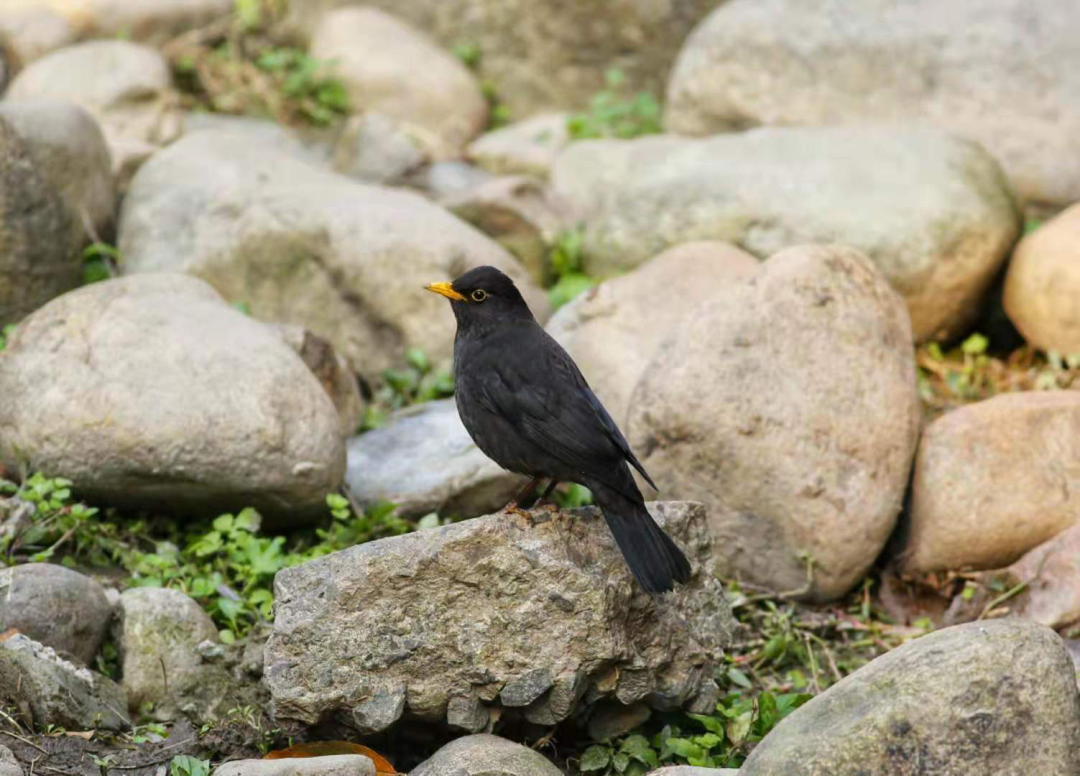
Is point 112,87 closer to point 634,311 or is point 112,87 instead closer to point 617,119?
point 617,119

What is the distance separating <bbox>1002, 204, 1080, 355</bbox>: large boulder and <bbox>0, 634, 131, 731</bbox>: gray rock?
5.53 meters

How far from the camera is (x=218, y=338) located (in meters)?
6.40

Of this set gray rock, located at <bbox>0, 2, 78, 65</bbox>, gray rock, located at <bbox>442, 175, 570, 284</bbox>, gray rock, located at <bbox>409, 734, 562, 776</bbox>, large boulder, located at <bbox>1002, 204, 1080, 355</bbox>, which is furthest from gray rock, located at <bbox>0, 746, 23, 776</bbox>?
gray rock, located at <bbox>0, 2, 78, 65</bbox>

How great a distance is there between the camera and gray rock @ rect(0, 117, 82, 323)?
7.22m

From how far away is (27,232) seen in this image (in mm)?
7383

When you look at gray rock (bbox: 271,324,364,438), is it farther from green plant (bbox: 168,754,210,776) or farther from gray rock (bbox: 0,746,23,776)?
gray rock (bbox: 0,746,23,776)

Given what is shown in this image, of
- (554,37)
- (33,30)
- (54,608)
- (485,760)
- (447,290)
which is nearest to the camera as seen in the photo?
(485,760)

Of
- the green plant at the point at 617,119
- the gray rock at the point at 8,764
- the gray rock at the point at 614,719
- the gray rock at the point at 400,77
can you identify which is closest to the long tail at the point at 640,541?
the gray rock at the point at 614,719

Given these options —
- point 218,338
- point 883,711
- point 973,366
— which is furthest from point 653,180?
point 883,711

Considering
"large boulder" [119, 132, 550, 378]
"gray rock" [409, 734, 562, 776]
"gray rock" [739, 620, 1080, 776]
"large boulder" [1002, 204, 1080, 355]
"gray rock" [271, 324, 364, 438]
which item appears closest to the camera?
"gray rock" [739, 620, 1080, 776]

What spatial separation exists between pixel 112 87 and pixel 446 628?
22.0ft

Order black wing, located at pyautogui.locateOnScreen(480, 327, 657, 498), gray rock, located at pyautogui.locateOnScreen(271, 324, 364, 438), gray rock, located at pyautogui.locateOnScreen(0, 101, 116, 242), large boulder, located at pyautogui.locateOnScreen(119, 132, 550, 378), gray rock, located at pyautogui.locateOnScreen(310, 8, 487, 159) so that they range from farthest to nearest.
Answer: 1. gray rock, located at pyautogui.locateOnScreen(310, 8, 487, 159)
2. large boulder, located at pyautogui.locateOnScreen(119, 132, 550, 378)
3. gray rock, located at pyautogui.locateOnScreen(0, 101, 116, 242)
4. gray rock, located at pyautogui.locateOnScreen(271, 324, 364, 438)
5. black wing, located at pyautogui.locateOnScreen(480, 327, 657, 498)

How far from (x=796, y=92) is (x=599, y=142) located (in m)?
1.47

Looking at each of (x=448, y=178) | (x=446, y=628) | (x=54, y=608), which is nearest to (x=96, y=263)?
(x=448, y=178)
